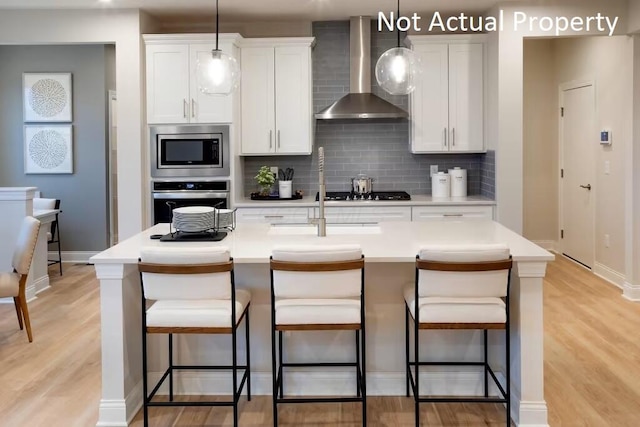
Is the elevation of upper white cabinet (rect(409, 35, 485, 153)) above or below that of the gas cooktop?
above

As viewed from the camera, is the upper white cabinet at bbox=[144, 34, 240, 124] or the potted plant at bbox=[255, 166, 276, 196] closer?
the upper white cabinet at bbox=[144, 34, 240, 124]

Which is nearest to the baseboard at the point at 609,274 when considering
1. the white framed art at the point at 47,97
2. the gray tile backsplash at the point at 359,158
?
the gray tile backsplash at the point at 359,158

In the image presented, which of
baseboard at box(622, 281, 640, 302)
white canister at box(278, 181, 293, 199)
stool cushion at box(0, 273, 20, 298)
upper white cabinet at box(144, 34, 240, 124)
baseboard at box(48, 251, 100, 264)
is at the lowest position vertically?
baseboard at box(622, 281, 640, 302)

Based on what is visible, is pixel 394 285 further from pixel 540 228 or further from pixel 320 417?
pixel 540 228

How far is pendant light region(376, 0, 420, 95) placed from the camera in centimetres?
369

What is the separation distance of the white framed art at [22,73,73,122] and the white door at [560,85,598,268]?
5865 millimetres

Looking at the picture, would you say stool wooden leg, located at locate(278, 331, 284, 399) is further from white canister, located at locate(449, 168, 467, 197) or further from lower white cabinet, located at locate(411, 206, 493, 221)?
white canister, located at locate(449, 168, 467, 197)

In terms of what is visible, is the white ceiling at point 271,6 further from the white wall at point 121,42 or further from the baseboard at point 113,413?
the baseboard at point 113,413

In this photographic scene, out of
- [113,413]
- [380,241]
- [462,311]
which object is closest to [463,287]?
[462,311]

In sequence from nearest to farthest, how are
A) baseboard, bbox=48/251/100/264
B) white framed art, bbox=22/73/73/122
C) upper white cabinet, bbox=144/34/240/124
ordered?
upper white cabinet, bbox=144/34/240/124 < white framed art, bbox=22/73/73/122 < baseboard, bbox=48/251/100/264

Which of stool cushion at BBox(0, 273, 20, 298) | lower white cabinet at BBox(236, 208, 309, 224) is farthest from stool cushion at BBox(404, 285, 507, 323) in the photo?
stool cushion at BBox(0, 273, 20, 298)

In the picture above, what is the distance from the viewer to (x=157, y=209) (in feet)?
19.0

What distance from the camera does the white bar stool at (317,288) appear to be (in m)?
2.86

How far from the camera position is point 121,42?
568 centimetres
